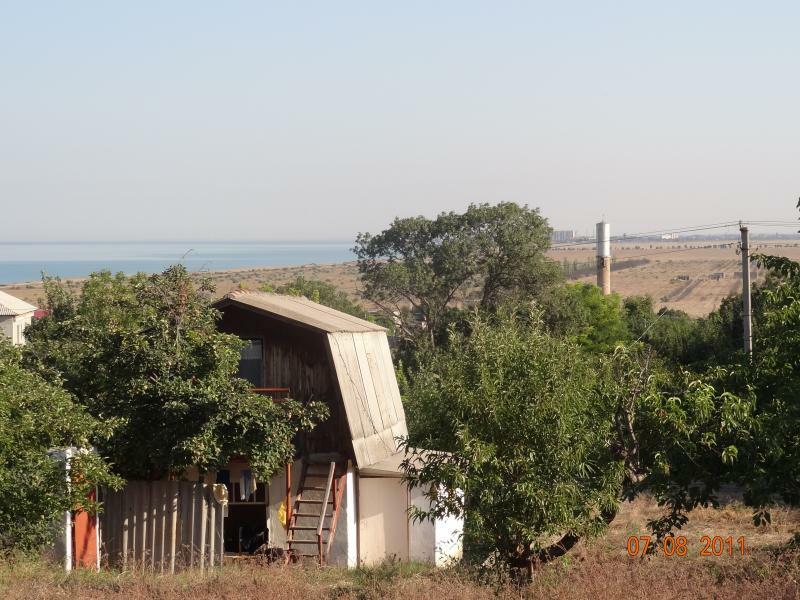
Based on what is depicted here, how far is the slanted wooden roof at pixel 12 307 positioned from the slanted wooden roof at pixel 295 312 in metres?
46.6

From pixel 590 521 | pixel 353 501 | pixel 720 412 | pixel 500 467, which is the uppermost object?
pixel 720 412

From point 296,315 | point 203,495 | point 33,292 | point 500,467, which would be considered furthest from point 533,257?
point 33,292

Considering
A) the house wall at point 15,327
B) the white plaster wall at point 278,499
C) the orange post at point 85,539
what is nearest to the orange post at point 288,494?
the white plaster wall at point 278,499

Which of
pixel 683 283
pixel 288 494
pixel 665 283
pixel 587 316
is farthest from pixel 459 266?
pixel 665 283

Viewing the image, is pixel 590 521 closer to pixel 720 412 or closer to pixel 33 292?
pixel 720 412

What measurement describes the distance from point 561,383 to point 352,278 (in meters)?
176

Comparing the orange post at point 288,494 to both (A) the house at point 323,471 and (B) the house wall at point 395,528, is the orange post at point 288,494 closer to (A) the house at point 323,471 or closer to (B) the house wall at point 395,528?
(A) the house at point 323,471

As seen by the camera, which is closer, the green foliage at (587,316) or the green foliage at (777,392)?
the green foliage at (777,392)

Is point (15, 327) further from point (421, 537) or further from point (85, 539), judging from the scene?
point (85, 539)

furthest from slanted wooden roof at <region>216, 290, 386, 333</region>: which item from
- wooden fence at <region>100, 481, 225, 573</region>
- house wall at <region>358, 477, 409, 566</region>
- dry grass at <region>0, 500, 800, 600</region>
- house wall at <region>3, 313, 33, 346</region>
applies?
house wall at <region>3, 313, 33, 346</region>

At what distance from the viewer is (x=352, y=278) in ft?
623

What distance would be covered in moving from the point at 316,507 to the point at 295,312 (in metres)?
4.58

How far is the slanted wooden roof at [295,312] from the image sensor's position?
22.6 metres

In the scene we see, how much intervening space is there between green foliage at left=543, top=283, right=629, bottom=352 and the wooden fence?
3652 centimetres
